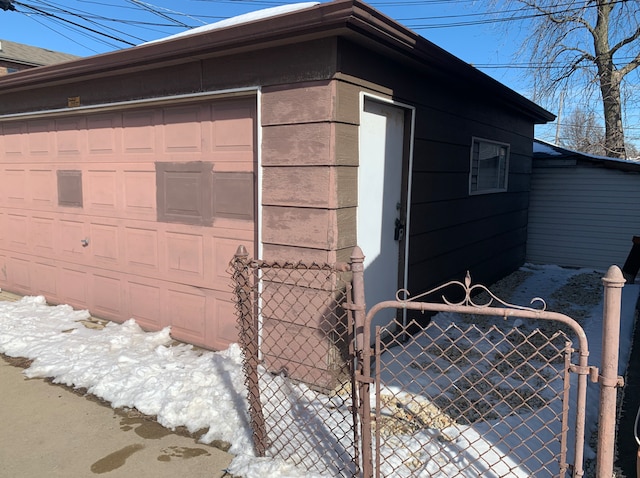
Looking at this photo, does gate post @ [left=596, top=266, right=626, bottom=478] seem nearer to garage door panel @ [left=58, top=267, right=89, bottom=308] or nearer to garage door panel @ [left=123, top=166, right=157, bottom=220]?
garage door panel @ [left=123, top=166, right=157, bottom=220]

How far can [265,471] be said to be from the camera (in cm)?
254

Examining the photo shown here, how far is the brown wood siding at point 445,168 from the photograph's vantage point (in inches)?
161

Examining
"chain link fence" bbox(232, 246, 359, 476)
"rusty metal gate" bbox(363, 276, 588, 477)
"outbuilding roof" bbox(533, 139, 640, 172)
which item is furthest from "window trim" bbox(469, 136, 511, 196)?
"chain link fence" bbox(232, 246, 359, 476)

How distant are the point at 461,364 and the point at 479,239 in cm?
285

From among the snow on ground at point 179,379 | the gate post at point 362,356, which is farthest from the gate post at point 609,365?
the gate post at point 362,356

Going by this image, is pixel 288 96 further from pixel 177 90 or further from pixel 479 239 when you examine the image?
pixel 479 239

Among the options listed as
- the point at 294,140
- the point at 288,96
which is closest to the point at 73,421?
the point at 294,140

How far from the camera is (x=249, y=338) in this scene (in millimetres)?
2656

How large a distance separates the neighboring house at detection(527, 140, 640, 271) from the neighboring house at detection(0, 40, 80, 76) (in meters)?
21.7

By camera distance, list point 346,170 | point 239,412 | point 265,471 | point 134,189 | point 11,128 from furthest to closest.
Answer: point 11,128 → point 134,189 → point 346,170 → point 239,412 → point 265,471

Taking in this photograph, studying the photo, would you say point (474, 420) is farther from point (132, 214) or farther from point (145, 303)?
point (132, 214)

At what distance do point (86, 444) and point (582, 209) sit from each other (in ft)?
29.9

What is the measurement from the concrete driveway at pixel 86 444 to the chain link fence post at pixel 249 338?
0.26 meters

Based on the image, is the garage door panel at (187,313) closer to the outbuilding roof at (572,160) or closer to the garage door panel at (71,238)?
the garage door panel at (71,238)
